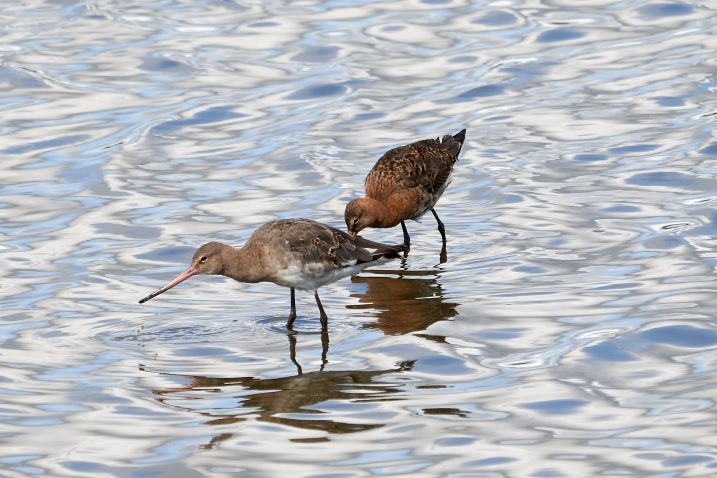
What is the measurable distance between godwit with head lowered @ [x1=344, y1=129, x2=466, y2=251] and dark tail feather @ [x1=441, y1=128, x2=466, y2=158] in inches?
15.4

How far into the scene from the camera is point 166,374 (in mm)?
11031

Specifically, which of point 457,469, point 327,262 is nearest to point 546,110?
point 327,262

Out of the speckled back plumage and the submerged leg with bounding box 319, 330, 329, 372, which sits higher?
the speckled back plumage

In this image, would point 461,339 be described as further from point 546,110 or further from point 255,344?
point 546,110

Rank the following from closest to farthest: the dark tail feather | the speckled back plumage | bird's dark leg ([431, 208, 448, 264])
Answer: bird's dark leg ([431, 208, 448, 264]) < the speckled back plumage < the dark tail feather

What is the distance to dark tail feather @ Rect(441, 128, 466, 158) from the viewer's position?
16.0m

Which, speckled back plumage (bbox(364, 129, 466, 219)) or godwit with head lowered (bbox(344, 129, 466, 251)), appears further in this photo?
speckled back plumage (bbox(364, 129, 466, 219))

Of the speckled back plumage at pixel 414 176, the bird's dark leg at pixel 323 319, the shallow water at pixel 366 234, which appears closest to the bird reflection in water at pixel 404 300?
the shallow water at pixel 366 234

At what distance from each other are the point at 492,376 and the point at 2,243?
19.7 ft

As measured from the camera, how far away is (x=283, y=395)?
10609 millimetres

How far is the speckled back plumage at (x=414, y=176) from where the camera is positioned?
14992 millimetres

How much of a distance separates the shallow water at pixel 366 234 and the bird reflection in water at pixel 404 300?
4 centimetres

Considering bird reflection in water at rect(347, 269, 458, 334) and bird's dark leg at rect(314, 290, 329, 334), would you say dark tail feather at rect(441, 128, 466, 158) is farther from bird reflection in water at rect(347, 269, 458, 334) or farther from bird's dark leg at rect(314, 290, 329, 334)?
bird's dark leg at rect(314, 290, 329, 334)

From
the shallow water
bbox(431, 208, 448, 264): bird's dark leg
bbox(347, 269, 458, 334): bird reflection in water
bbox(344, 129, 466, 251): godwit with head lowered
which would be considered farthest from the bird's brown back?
bbox(347, 269, 458, 334): bird reflection in water
